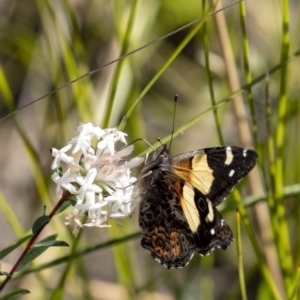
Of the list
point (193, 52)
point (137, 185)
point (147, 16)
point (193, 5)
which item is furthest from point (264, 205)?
point (193, 52)

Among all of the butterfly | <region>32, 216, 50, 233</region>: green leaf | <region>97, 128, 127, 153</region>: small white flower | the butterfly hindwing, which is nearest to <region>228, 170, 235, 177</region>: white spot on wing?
the butterfly

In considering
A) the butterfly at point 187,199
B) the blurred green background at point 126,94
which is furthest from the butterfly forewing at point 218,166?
the blurred green background at point 126,94

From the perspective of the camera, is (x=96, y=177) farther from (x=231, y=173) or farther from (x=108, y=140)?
(x=231, y=173)

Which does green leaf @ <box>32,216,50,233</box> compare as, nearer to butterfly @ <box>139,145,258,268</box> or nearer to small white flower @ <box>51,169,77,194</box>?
small white flower @ <box>51,169,77,194</box>

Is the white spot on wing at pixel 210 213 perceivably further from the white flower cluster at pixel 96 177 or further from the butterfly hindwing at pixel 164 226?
the white flower cluster at pixel 96 177

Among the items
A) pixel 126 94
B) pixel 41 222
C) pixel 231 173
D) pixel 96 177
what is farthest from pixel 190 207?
pixel 126 94
